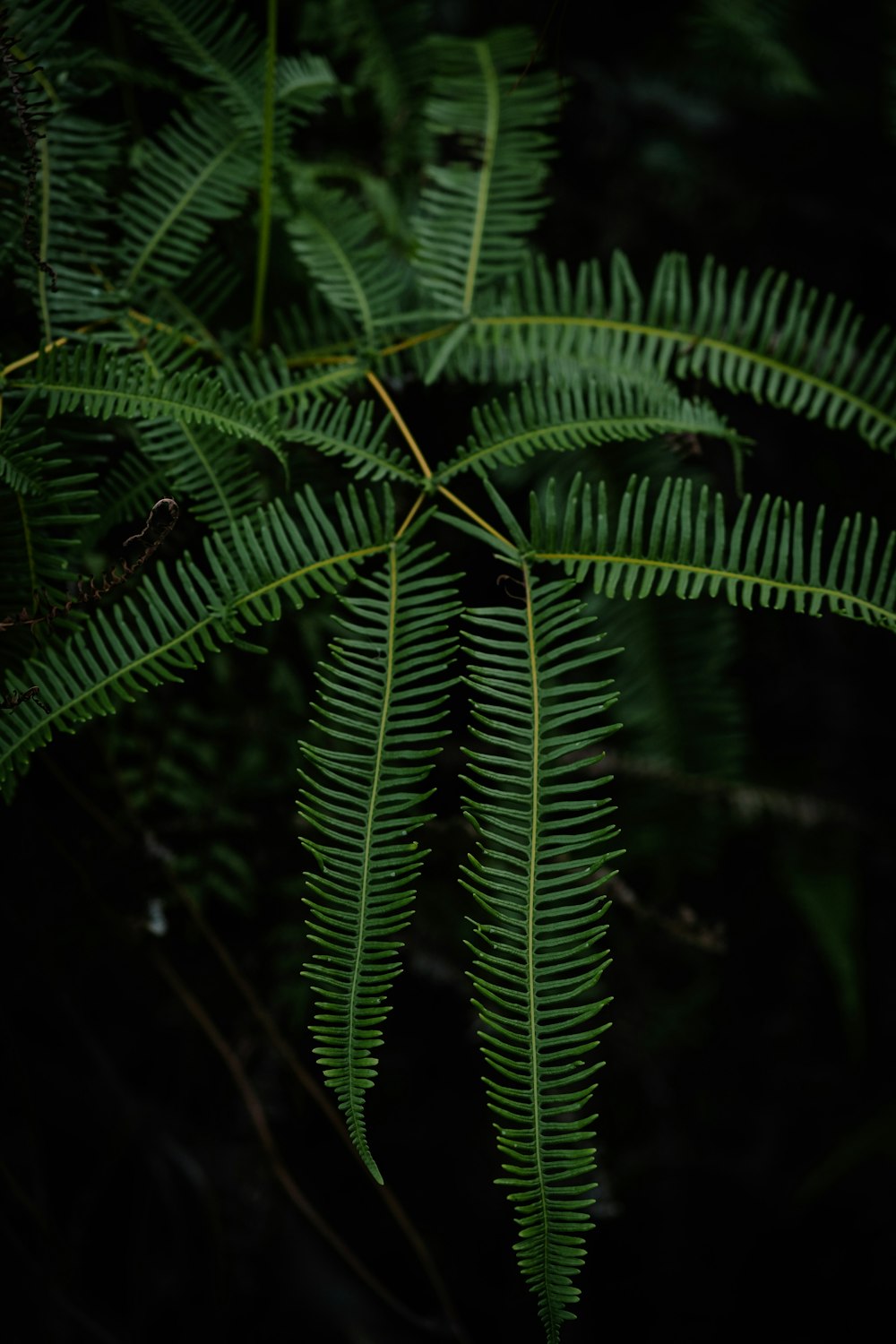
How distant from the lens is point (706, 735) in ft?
6.34

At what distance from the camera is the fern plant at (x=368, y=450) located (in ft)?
2.91

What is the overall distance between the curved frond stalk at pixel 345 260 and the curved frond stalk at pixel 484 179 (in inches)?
2.5

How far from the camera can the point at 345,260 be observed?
130 centimetres

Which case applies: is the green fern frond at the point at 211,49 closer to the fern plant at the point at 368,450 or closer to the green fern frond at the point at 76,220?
the fern plant at the point at 368,450

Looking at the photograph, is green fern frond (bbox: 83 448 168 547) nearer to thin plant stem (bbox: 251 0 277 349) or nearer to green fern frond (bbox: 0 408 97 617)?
green fern frond (bbox: 0 408 97 617)

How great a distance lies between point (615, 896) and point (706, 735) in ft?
1.95

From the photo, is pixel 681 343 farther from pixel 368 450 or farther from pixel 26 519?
pixel 26 519

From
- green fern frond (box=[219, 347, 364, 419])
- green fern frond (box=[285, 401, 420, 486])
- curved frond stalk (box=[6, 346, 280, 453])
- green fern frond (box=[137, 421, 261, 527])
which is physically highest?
curved frond stalk (box=[6, 346, 280, 453])

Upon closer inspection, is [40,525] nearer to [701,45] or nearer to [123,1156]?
[123,1156]

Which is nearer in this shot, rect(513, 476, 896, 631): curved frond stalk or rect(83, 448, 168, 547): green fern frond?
rect(513, 476, 896, 631): curved frond stalk

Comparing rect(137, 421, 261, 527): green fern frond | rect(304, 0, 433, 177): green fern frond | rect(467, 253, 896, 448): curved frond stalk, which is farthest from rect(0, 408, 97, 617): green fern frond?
rect(304, 0, 433, 177): green fern frond

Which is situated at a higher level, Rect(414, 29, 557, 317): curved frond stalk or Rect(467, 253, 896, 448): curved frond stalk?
Rect(414, 29, 557, 317): curved frond stalk

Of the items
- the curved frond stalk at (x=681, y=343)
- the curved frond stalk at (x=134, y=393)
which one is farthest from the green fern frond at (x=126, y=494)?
the curved frond stalk at (x=681, y=343)

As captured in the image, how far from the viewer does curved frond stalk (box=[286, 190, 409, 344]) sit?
4.20 ft
